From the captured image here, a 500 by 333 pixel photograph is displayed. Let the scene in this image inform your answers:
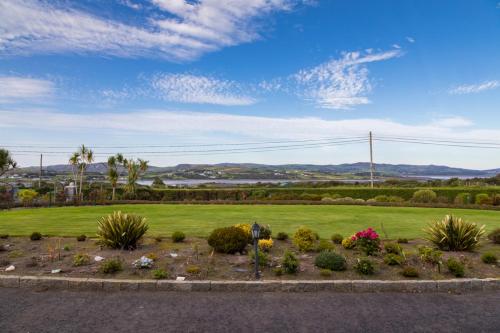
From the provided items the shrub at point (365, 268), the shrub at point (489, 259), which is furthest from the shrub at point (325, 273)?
the shrub at point (489, 259)

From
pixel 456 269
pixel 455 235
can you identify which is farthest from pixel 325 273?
pixel 455 235

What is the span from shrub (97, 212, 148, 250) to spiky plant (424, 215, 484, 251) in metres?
9.07

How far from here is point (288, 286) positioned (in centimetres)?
782

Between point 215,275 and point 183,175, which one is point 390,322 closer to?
point 215,275

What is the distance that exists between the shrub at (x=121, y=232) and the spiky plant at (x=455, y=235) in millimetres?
9071

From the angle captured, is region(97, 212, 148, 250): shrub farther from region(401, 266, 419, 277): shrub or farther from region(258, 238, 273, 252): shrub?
region(401, 266, 419, 277): shrub

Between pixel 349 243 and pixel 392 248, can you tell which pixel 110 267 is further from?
pixel 392 248

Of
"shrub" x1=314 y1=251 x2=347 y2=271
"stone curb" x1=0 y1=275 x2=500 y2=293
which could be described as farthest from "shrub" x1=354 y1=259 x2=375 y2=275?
"stone curb" x1=0 y1=275 x2=500 y2=293

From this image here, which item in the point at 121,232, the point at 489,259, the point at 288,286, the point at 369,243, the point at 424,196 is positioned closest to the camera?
the point at 288,286

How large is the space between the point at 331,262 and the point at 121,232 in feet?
20.1

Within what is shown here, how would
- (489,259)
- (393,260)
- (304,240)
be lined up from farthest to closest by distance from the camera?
(304,240) → (489,259) → (393,260)

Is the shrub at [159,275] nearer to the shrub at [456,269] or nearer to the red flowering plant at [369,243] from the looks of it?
the red flowering plant at [369,243]

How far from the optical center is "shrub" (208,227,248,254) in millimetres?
10047

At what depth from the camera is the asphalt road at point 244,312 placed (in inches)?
236
